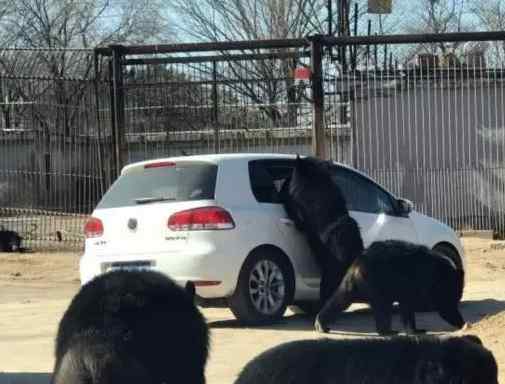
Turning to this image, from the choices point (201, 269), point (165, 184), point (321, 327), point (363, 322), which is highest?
point (165, 184)

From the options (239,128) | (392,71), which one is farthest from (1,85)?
(392,71)

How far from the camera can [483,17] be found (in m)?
56.6

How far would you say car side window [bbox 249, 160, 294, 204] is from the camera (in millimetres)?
11586

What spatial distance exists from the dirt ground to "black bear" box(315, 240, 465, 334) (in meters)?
0.32

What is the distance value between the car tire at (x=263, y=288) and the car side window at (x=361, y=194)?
3.89ft

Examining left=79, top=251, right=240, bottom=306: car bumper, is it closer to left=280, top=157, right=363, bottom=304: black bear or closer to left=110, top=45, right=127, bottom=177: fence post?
left=280, top=157, right=363, bottom=304: black bear

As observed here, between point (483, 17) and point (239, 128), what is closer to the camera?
point (239, 128)

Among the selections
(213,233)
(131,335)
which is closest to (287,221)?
(213,233)

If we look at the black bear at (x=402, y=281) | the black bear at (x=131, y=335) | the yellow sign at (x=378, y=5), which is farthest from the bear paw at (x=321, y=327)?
the yellow sign at (x=378, y=5)

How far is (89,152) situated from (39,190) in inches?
46.8

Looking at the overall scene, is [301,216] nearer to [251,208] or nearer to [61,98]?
[251,208]

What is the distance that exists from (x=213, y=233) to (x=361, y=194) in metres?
2.12

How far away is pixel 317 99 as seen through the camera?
18.2 metres

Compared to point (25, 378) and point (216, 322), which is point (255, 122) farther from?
point (25, 378)
